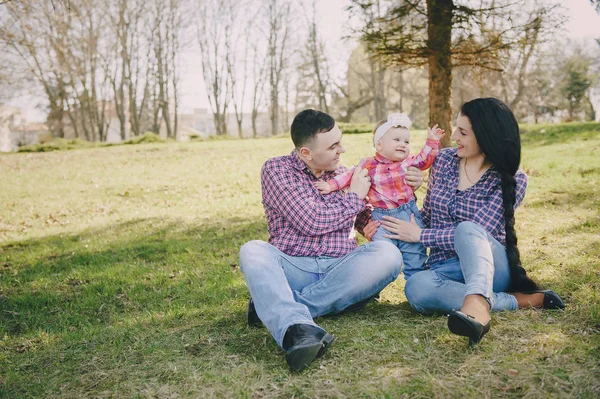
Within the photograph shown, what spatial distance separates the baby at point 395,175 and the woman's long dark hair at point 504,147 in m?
0.38

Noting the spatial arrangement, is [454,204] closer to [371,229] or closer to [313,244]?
[371,229]

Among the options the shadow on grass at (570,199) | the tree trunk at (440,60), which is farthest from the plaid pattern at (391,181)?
the tree trunk at (440,60)

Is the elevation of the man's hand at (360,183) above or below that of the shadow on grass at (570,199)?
above

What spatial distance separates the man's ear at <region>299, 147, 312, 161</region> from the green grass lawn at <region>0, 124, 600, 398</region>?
1.04m

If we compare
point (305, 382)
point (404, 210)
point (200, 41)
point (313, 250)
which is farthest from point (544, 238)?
point (200, 41)

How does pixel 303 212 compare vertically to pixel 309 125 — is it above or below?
below

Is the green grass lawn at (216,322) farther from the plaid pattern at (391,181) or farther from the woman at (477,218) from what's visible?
the plaid pattern at (391,181)

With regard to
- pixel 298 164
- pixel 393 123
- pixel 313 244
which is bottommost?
pixel 313 244

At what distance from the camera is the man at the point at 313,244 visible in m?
2.98

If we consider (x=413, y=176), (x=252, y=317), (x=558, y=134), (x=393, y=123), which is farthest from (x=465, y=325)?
(x=558, y=134)

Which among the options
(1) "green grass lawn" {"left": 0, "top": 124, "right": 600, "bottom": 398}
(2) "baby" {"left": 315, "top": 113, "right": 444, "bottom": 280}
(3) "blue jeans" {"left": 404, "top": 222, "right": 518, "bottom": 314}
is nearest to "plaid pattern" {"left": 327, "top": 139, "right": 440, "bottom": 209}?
(2) "baby" {"left": 315, "top": 113, "right": 444, "bottom": 280}

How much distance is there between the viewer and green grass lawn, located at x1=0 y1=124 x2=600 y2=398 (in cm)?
242

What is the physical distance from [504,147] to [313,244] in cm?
127

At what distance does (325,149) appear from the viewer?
328 cm
